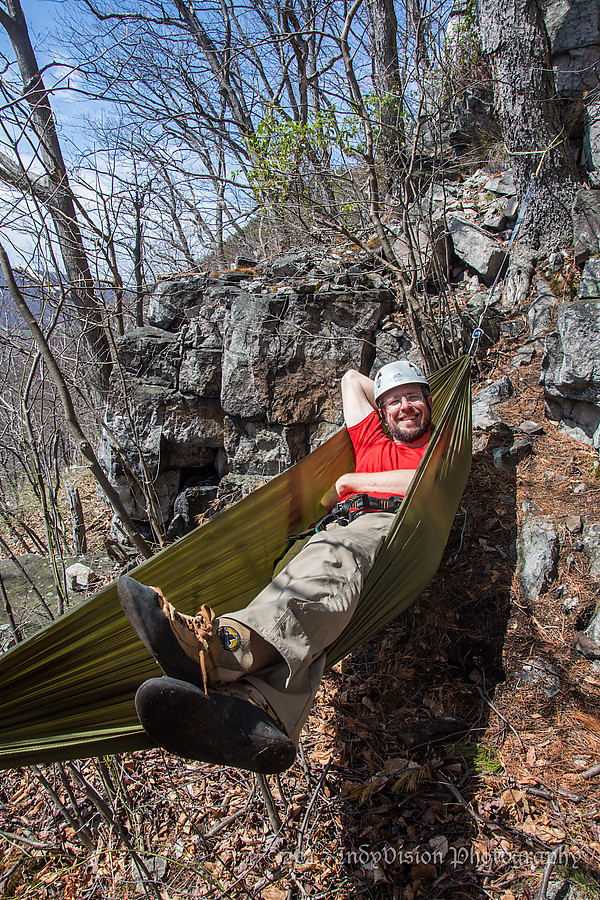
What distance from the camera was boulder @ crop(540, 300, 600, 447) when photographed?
2414mm

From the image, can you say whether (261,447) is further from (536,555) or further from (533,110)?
(533,110)

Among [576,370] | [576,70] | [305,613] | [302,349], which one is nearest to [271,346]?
[302,349]

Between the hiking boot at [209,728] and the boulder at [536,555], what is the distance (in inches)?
51.3

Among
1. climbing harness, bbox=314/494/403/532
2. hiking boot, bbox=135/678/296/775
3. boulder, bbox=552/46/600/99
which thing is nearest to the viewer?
hiking boot, bbox=135/678/296/775

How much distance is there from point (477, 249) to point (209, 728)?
3.59 metres

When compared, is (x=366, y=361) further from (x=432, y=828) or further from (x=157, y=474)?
(x=432, y=828)

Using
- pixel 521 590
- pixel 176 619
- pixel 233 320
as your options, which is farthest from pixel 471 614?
pixel 233 320

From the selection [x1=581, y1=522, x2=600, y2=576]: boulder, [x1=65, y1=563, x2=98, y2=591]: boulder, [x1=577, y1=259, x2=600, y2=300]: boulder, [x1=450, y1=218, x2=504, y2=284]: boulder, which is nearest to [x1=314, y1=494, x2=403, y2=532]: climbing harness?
[x1=581, y1=522, x2=600, y2=576]: boulder

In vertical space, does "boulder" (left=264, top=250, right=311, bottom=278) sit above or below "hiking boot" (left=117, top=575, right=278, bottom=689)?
above

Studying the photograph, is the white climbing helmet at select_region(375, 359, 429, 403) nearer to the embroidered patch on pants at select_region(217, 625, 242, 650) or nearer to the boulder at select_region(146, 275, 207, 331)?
the embroidered patch on pants at select_region(217, 625, 242, 650)

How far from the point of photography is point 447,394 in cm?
240

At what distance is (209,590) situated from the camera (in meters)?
1.57

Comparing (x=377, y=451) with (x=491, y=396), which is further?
(x=491, y=396)

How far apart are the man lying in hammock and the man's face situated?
595 millimetres
